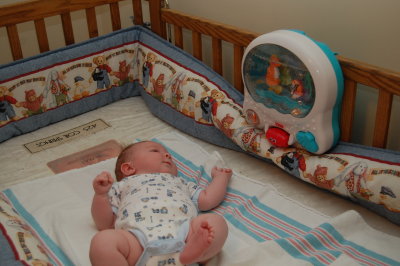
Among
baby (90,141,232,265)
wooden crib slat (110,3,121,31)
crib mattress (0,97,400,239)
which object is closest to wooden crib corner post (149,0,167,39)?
wooden crib slat (110,3,121,31)

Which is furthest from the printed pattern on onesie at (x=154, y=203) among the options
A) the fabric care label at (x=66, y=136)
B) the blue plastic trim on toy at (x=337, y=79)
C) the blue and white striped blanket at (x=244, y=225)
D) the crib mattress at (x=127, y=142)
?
the fabric care label at (x=66, y=136)

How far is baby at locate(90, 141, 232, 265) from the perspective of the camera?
104 cm

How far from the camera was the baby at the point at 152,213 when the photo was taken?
104 centimetres

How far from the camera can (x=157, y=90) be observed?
1.81 metres

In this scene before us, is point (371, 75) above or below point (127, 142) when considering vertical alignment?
above

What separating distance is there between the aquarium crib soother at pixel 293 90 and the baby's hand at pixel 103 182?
0.50m

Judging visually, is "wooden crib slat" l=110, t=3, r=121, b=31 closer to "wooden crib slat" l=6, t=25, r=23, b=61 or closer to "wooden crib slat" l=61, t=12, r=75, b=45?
"wooden crib slat" l=61, t=12, r=75, b=45

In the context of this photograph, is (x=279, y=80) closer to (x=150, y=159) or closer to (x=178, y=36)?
(x=150, y=159)

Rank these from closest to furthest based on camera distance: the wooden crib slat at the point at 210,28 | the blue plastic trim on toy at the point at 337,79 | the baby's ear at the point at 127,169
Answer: the blue plastic trim on toy at the point at 337,79
the baby's ear at the point at 127,169
the wooden crib slat at the point at 210,28

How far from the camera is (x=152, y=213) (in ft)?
3.74

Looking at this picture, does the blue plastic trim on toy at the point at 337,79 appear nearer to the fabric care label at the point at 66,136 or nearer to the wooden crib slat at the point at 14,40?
the fabric care label at the point at 66,136

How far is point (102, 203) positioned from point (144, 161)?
0.60 ft

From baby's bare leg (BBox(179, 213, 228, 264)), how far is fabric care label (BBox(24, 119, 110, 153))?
2.63 feet

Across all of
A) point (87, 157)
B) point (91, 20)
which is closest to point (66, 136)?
point (87, 157)
